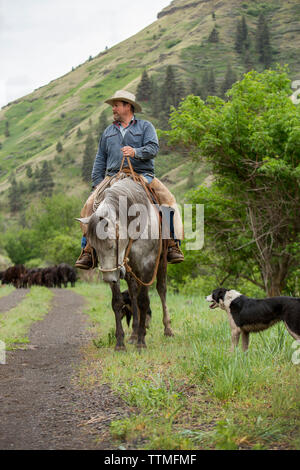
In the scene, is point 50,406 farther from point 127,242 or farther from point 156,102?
point 156,102

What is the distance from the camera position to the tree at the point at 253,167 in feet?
47.8

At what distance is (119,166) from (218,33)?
176278 millimetres

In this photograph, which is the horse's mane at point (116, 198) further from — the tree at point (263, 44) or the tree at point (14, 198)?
the tree at point (14, 198)

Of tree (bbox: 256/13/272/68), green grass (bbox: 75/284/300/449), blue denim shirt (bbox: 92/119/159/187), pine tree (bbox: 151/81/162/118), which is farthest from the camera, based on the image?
A: tree (bbox: 256/13/272/68)

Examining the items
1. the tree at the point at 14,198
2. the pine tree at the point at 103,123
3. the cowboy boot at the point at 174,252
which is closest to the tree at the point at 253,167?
the cowboy boot at the point at 174,252

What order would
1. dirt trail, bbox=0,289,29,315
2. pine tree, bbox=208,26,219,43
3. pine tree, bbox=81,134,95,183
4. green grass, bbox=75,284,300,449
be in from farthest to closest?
1. pine tree, bbox=208,26,219,43
2. pine tree, bbox=81,134,95,183
3. dirt trail, bbox=0,289,29,315
4. green grass, bbox=75,284,300,449

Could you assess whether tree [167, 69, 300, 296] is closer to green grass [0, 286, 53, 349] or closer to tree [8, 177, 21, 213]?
green grass [0, 286, 53, 349]

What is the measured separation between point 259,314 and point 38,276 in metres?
31.1

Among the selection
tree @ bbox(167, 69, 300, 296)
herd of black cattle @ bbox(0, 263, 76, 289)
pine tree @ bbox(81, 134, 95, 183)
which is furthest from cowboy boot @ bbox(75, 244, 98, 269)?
pine tree @ bbox(81, 134, 95, 183)

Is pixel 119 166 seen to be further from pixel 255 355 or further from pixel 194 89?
pixel 194 89

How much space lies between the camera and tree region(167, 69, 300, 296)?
14.6m

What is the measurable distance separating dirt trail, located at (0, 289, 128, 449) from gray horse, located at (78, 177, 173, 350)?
3.54 feet

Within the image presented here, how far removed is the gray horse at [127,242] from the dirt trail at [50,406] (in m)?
1.08

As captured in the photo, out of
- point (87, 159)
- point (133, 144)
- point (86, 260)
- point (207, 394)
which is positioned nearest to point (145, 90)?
point (87, 159)
